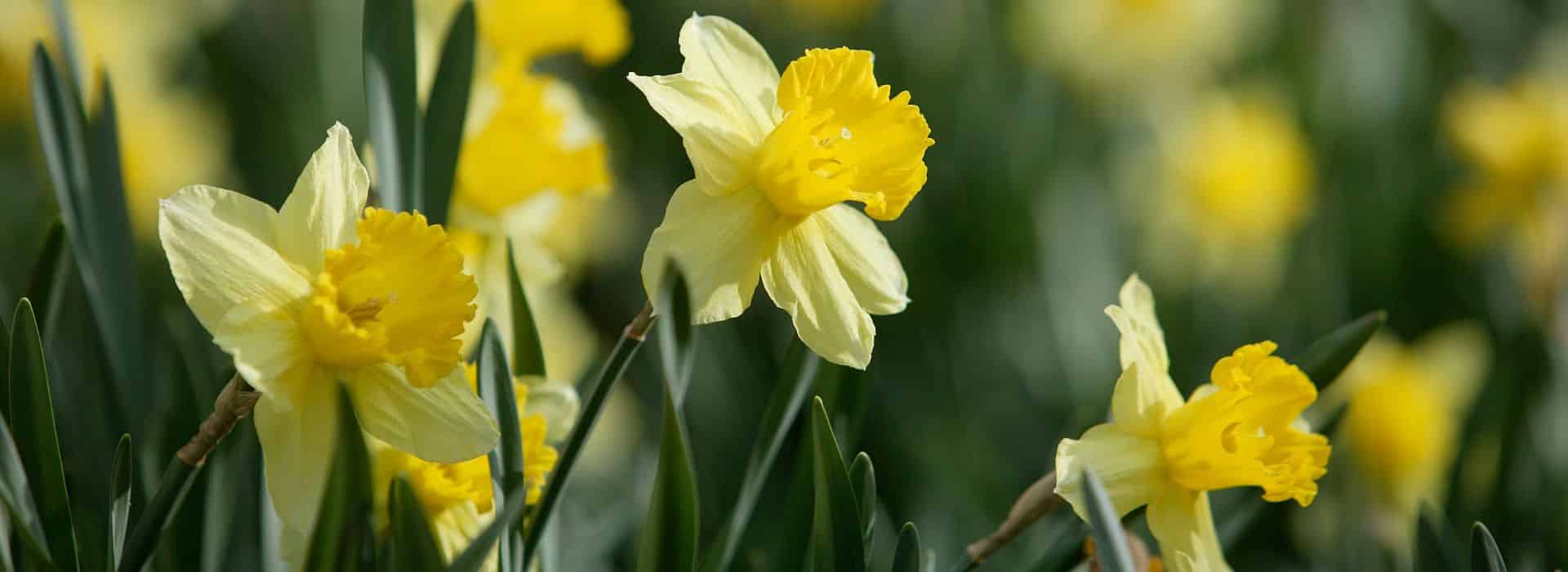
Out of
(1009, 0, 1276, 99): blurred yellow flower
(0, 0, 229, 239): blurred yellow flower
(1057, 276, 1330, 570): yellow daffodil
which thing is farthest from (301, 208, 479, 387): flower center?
(1009, 0, 1276, 99): blurred yellow flower

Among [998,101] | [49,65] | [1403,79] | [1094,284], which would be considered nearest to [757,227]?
[49,65]

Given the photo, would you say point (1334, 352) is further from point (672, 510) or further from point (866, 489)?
point (672, 510)

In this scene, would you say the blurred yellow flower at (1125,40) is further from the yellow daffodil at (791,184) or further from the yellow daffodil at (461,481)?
the yellow daffodil at (461,481)

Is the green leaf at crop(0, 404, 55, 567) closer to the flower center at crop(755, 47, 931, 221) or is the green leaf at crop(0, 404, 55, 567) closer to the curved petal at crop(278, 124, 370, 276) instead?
the curved petal at crop(278, 124, 370, 276)

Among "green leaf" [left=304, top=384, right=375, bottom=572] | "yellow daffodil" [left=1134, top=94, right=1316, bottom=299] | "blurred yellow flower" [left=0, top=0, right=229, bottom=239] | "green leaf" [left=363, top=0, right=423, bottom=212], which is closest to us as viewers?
"green leaf" [left=304, top=384, right=375, bottom=572]

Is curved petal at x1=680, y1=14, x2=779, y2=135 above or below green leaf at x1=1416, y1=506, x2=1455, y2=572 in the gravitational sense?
above

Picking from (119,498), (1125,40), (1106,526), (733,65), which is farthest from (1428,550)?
(1125,40)

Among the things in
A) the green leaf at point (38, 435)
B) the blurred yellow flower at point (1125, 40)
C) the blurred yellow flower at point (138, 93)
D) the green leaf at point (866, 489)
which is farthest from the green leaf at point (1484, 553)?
the blurred yellow flower at point (1125, 40)
